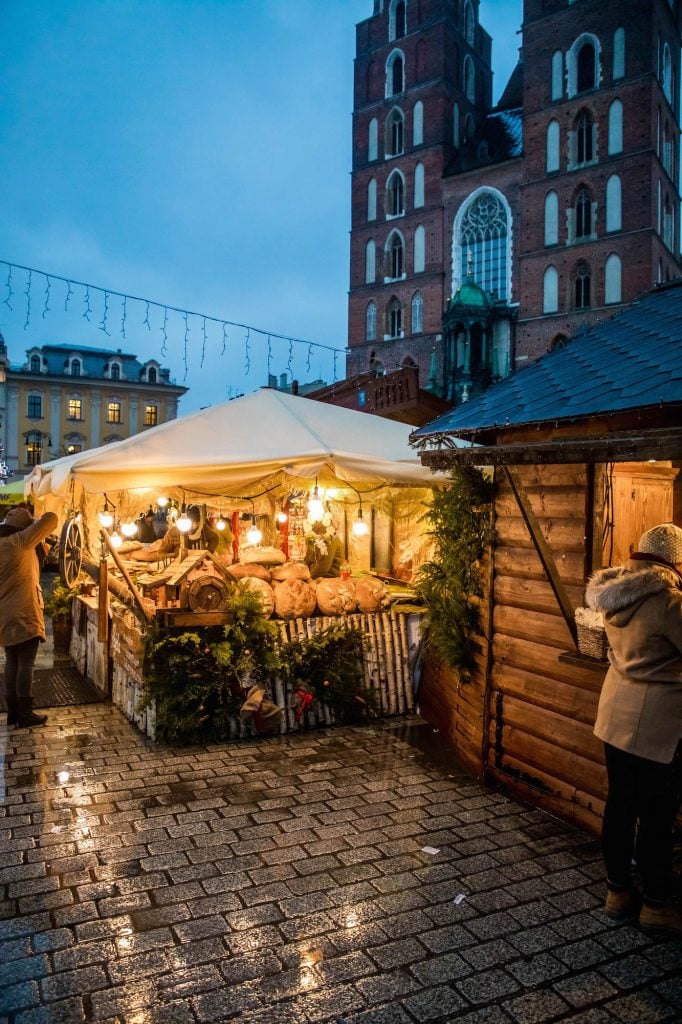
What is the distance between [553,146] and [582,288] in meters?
7.58

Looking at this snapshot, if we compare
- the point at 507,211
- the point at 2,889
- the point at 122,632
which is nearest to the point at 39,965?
the point at 2,889

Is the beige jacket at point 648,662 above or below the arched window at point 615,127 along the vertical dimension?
below

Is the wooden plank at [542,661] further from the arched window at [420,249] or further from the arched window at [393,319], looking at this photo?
the arched window at [420,249]

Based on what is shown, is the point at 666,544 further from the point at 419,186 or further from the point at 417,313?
the point at 419,186

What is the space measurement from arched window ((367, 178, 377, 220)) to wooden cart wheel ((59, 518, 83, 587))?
38156 millimetres

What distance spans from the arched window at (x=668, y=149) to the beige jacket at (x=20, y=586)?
124 feet

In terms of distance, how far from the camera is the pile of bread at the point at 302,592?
7246 millimetres

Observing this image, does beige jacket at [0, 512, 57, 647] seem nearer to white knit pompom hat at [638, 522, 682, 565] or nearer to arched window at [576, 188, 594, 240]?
white knit pompom hat at [638, 522, 682, 565]

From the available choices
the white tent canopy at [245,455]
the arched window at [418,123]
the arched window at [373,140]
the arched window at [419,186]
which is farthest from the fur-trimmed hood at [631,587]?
the arched window at [373,140]

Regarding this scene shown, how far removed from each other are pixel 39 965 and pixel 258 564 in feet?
16.4

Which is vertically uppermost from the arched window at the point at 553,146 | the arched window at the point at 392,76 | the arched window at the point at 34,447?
the arched window at the point at 392,76

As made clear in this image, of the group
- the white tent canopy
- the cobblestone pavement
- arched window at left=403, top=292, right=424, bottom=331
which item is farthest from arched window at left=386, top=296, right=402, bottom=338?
the cobblestone pavement

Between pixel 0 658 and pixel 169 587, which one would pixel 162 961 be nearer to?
pixel 169 587

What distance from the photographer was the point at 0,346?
5069 cm
